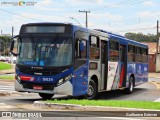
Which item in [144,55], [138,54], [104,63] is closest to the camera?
[104,63]

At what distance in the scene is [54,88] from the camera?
1497 centimetres

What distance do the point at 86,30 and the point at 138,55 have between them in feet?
27.5

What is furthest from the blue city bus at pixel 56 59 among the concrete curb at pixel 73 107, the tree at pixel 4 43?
the tree at pixel 4 43

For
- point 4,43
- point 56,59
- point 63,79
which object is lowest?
point 63,79

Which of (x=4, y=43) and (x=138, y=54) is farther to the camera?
(x=4, y=43)

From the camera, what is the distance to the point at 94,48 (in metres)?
16.8

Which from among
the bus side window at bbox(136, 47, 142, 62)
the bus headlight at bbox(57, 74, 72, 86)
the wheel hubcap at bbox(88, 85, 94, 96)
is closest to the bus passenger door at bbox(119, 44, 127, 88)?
the bus side window at bbox(136, 47, 142, 62)

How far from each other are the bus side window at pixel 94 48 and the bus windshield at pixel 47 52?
1.75m

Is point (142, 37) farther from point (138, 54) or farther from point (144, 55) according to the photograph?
point (138, 54)

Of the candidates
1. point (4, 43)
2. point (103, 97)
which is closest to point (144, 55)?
point (103, 97)

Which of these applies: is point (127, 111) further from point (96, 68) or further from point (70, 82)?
point (96, 68)

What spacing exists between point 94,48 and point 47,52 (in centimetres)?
253

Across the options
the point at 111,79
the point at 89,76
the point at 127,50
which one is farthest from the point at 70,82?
the point at 127,50

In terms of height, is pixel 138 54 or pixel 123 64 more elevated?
pixel 138 54
